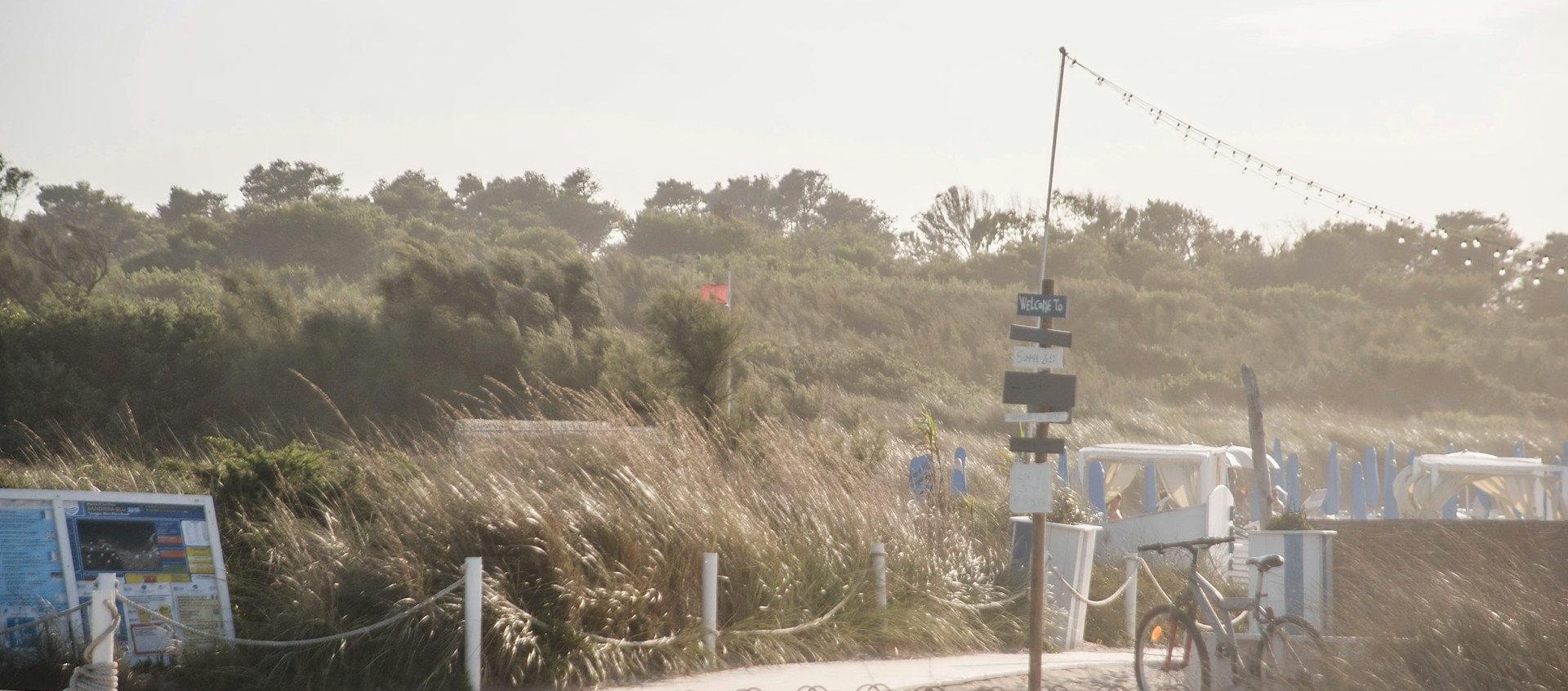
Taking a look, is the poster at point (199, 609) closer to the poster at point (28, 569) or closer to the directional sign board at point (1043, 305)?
the poster at point (28, 569)

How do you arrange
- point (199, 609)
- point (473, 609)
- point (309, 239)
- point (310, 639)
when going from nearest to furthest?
point (473, 609), point (310, 639), point (199, 609), point (309, 239)

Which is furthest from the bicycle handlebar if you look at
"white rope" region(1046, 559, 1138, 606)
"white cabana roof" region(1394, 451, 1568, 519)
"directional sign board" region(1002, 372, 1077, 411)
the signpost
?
"white cabana roof" region(1394, 451, 1568, 519)

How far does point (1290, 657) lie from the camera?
8.28 m

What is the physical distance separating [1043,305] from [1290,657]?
2778mm

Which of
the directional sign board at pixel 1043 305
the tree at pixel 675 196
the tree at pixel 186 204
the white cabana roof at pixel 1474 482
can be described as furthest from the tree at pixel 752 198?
the directional sign board at pixel 1043 305

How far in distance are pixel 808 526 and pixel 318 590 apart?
162 inches

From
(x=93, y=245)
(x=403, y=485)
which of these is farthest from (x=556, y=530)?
(x=93, y=245)

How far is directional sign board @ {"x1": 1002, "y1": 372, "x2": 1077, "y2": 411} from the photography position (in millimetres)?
9203

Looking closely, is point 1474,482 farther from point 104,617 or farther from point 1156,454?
point 104,617

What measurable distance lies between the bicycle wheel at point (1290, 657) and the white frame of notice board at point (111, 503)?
6442mm

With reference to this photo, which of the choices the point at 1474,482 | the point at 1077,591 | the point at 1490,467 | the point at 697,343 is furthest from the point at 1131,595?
the point at 1474,482

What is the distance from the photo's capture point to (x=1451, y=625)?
7.54 m

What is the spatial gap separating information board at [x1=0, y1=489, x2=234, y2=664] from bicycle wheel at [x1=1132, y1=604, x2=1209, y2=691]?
596cm

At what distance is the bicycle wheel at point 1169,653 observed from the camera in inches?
348
